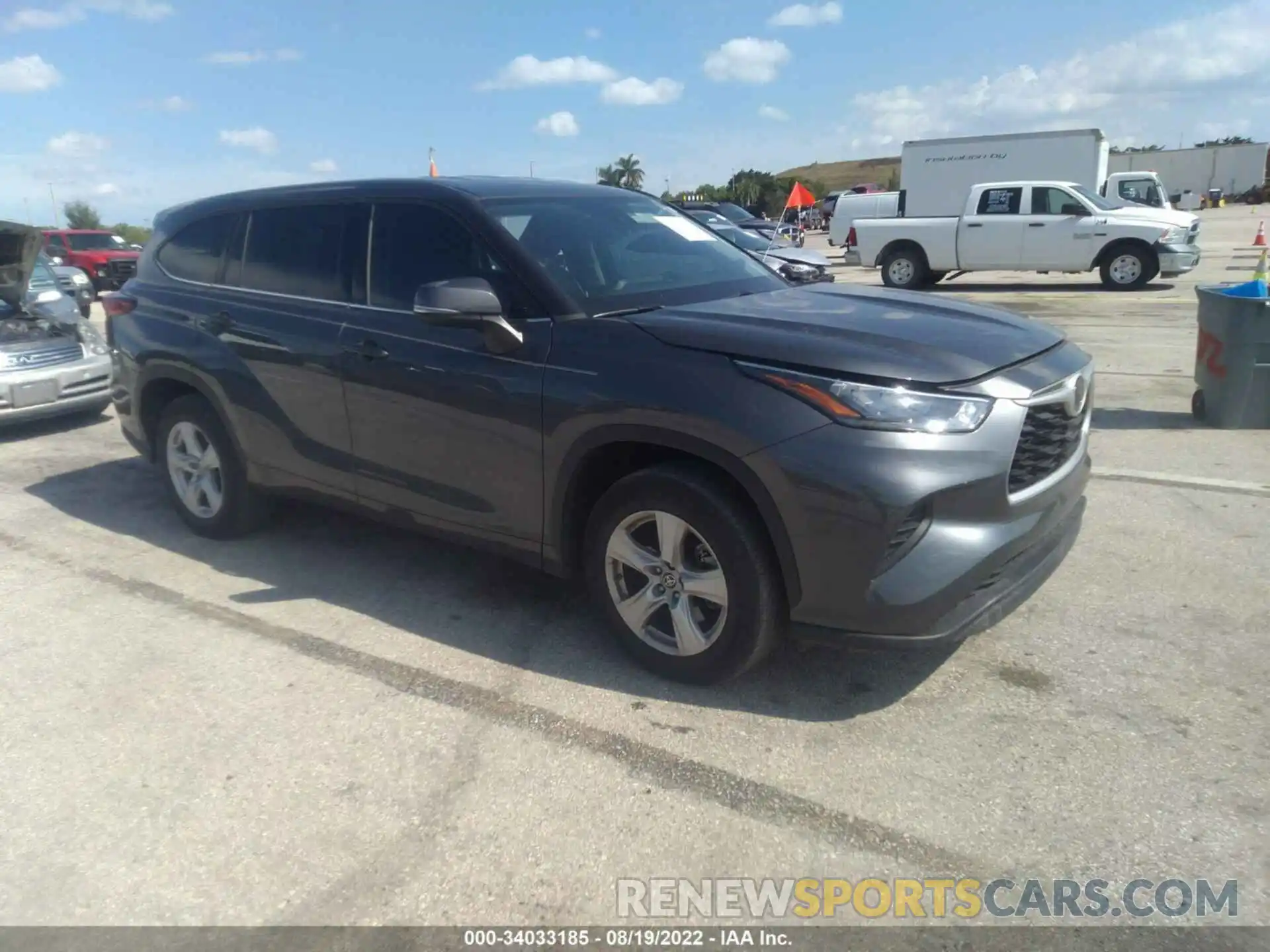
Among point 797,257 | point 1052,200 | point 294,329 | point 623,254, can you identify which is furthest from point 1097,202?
point 294,329

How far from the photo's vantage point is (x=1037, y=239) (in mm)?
17344

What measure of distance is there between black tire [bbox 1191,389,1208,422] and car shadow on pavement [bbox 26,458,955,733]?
4544 millimetres

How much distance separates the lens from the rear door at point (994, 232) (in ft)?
57.6

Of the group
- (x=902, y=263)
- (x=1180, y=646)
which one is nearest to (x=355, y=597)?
(x=1180, y=646)

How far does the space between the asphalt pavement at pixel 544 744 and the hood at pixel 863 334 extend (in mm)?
1163

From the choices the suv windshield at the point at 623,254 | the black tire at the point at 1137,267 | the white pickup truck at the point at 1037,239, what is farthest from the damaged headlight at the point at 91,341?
the black tire at the point at 1137,267

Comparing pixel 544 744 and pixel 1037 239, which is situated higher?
pixel 1037 239

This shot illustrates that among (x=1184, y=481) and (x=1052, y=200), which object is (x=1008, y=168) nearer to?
(x=1052, y=200)

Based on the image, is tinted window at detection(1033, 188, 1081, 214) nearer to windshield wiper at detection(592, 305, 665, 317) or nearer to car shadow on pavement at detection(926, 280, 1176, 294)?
car shadow on pavement at detection(926, 280, 1176, 294)

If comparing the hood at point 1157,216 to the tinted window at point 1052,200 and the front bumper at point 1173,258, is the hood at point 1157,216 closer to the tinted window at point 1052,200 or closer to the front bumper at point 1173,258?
the front bumper at point 1173,258

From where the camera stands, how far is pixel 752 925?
8.05 ft

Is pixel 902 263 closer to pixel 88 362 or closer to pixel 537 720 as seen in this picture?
pixel 88 362

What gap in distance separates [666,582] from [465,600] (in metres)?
1.36

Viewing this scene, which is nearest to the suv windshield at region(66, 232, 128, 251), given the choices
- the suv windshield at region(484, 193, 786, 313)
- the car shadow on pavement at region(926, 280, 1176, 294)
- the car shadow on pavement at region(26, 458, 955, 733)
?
the car shadow on pavement at region(926, 280, 1176, 294)
